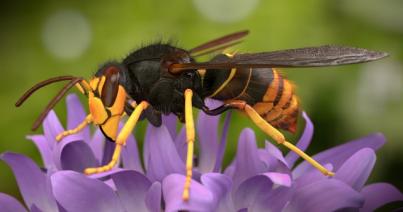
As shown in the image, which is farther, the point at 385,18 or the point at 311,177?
the point at 385,18

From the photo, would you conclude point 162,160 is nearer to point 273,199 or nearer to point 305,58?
point 273,199

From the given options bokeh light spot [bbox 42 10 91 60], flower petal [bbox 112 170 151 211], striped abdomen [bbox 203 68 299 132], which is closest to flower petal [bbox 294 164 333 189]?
flower petal [bbox 112 170 151 211]

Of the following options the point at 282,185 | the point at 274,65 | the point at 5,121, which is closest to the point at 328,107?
the point at 5,121

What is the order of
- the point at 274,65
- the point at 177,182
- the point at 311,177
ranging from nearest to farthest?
1. the point at 177,182
2. the point at 311,177
3. the point at 274,65

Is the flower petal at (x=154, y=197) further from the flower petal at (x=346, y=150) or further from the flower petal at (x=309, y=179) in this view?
the flower petal at (x=346, y=150)

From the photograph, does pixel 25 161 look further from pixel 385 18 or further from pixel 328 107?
pixel 385 18

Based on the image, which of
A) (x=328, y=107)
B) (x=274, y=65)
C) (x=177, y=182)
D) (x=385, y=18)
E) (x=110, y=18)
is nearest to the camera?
(x=177, y=182)

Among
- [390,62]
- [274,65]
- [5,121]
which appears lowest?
[5,121]

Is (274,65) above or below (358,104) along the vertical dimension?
above
